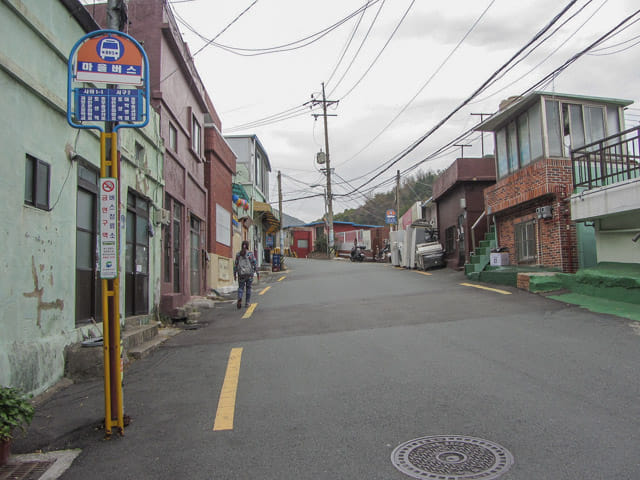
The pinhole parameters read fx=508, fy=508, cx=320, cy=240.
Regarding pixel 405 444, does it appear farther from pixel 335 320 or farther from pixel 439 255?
pixel 439 255

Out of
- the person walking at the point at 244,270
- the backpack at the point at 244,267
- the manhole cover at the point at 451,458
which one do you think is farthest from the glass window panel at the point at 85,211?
the manhole cover at the point at 451,458

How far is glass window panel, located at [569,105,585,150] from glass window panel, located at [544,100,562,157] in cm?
40

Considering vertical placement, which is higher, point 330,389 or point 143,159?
point 143,159

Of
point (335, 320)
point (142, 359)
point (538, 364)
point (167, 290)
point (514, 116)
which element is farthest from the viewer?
point (514, 116)

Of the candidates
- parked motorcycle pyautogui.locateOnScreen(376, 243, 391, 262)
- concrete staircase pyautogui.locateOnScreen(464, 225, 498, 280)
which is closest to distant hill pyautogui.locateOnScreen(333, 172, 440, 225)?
parked motorcycle pyautogui.locateOnScreen(376, 243, 391, 262)

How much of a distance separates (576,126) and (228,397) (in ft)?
44.4

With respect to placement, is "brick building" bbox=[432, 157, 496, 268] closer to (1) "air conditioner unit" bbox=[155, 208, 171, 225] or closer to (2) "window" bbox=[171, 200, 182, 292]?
(2) "window" bbox=[171, 200, 182, 292]

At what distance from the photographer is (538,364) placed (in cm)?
621

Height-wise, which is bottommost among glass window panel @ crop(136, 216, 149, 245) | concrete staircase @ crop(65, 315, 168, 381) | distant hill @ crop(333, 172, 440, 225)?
concrete staircase @ crop(65, 315, 168, 381)

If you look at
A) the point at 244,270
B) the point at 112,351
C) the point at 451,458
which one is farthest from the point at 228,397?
the point at 244,270

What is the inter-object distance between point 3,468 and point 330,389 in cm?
300

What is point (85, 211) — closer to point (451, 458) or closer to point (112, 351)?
point (112, 351)

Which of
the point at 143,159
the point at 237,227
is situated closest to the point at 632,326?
the point at 143,159

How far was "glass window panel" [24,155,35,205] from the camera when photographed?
5.83 meters
